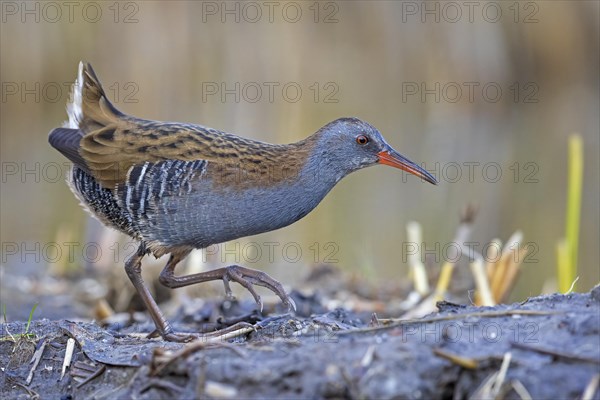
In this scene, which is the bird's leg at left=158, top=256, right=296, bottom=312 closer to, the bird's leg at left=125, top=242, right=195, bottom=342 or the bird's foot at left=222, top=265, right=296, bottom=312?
the bird's foot at left=222, top=265, right=296, bottom=312

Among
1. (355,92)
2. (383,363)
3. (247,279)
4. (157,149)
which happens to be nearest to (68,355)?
(247,279)

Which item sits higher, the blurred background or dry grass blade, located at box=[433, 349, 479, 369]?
the blurred background

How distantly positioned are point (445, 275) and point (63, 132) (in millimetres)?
2829

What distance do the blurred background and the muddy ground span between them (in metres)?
6.06

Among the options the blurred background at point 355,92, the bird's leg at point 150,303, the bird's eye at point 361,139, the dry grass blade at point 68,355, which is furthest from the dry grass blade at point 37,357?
the blurred background at point 355,92

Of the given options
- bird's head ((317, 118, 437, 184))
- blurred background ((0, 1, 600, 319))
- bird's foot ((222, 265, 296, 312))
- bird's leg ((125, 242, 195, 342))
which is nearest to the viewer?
bird's leg ((125, 242, 195, 342))

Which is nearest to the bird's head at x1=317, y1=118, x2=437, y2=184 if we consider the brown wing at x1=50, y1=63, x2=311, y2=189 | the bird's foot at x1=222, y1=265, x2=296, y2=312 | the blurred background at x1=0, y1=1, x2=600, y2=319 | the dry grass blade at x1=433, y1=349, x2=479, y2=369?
the brown wing at x1=50, y1=63, x2=311, y2=189

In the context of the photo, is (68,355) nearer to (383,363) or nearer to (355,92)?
(383,363)

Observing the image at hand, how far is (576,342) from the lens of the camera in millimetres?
3291

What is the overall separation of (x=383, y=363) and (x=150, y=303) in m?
2.16

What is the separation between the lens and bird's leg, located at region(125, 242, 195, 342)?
185 inches

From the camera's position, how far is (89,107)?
18.4 ft

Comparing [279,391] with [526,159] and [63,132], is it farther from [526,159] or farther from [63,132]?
[526,159]

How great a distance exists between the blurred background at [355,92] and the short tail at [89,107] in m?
4.42
